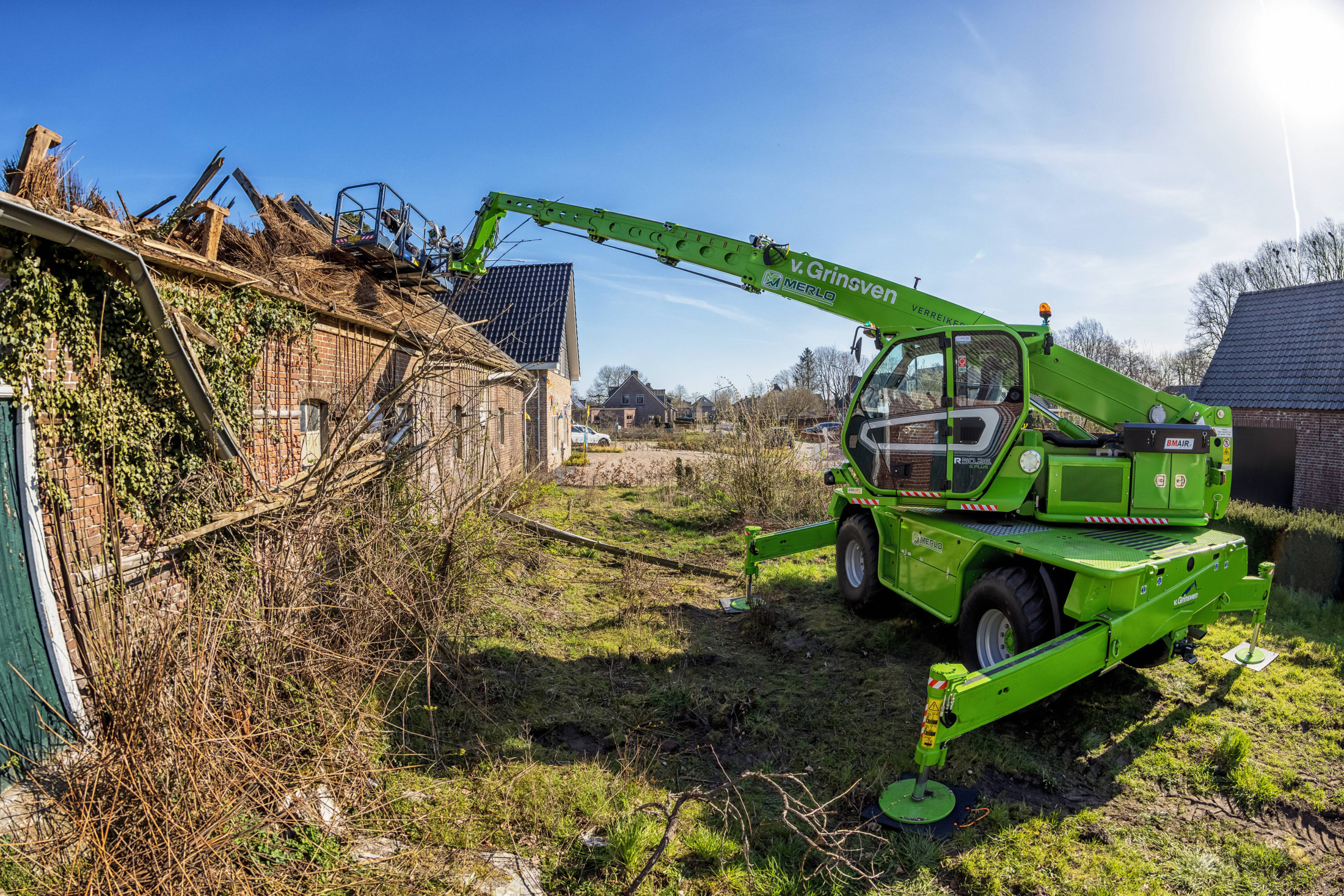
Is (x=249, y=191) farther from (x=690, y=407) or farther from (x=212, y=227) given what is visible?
(x=690, y=407)

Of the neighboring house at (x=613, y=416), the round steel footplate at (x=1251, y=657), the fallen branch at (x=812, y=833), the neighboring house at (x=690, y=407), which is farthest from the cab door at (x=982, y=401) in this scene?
the neighboring house at (x=690, y=407)

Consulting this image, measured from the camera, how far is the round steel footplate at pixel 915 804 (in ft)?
13.0

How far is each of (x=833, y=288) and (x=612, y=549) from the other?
212 inches

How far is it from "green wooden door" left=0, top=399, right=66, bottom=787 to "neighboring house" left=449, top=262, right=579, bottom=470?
15114 millimetres

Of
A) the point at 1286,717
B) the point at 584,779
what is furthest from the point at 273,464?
the point at 1286,717

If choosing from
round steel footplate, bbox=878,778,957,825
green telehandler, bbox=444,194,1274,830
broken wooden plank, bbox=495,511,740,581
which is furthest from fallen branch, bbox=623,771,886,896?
broken wooden plank, bbox=495,511,740,581

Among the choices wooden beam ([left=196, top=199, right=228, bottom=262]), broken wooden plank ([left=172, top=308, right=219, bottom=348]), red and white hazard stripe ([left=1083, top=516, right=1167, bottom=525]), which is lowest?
red and white hazard stripe ([left=1083, top=516, right=1167, bottom=525])

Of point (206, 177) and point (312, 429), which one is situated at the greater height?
point (206, 177)

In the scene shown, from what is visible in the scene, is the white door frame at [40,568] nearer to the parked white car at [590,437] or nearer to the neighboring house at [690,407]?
the parked white car at [590,437]

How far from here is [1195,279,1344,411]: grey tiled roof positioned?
1418 cm

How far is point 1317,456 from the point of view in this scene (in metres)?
13.8

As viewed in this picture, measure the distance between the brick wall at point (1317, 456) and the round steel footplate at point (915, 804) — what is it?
1448 cm

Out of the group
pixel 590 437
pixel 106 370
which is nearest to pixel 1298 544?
pixel 106 370

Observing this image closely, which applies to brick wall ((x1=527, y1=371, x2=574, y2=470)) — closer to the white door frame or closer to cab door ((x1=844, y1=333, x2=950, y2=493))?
cab door ((x1=844, y1=333, x2=950, y2=493))
